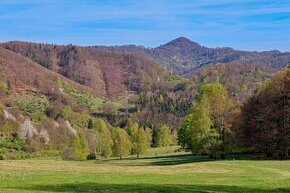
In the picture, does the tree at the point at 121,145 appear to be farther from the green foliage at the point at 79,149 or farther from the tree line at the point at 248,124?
the tree line at the point at 248,124

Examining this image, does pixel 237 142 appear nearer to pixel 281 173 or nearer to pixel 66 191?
pixel 281 173

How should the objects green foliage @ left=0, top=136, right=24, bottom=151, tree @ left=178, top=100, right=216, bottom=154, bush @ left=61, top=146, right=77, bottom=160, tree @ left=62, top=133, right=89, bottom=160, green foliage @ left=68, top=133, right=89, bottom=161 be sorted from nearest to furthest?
1. tree @ left=178, top=100, right=216, bottom=154
2. bush @ left=61, top=146, right=77, bottom=160
3. tree @ left=62, top=133, right=89, bottom=160
4. green foliage @ left=68, top=133, right=89, bottom=161
5. green foliage @ left=0, top=136, right=24, bottom=151

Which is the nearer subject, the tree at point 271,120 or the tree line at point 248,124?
the tree at point 271,120

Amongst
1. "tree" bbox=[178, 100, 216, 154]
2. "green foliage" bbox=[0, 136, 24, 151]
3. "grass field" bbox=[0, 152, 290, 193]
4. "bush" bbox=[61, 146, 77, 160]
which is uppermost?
"tree" bbox=[178, 100, 216, 154]

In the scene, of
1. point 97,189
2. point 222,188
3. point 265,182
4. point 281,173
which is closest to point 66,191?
point 97,189

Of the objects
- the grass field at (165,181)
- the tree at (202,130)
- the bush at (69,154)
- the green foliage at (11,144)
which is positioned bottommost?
the green foliage at (11,144)

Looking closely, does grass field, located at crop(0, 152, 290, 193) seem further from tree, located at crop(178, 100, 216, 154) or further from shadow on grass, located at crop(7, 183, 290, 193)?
tree, located at crop(178, 100, 216, 154)

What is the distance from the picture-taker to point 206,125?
80125mm

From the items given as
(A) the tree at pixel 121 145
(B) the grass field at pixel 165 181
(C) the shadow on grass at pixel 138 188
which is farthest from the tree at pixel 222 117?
(A) the tree at pixel 121 145

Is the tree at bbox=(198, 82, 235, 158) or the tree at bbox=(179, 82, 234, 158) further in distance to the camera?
the tree at bbox=(198, 82, 235, 158)

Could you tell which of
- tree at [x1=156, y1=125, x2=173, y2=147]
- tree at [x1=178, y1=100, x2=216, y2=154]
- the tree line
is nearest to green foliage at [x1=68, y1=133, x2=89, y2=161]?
tree at [x1=156, y1=125, x2=173, y2=147]

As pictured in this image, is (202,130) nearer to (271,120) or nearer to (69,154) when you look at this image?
(271,120)

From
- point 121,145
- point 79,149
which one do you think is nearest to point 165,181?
point 121,145

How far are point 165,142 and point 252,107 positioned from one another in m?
101
